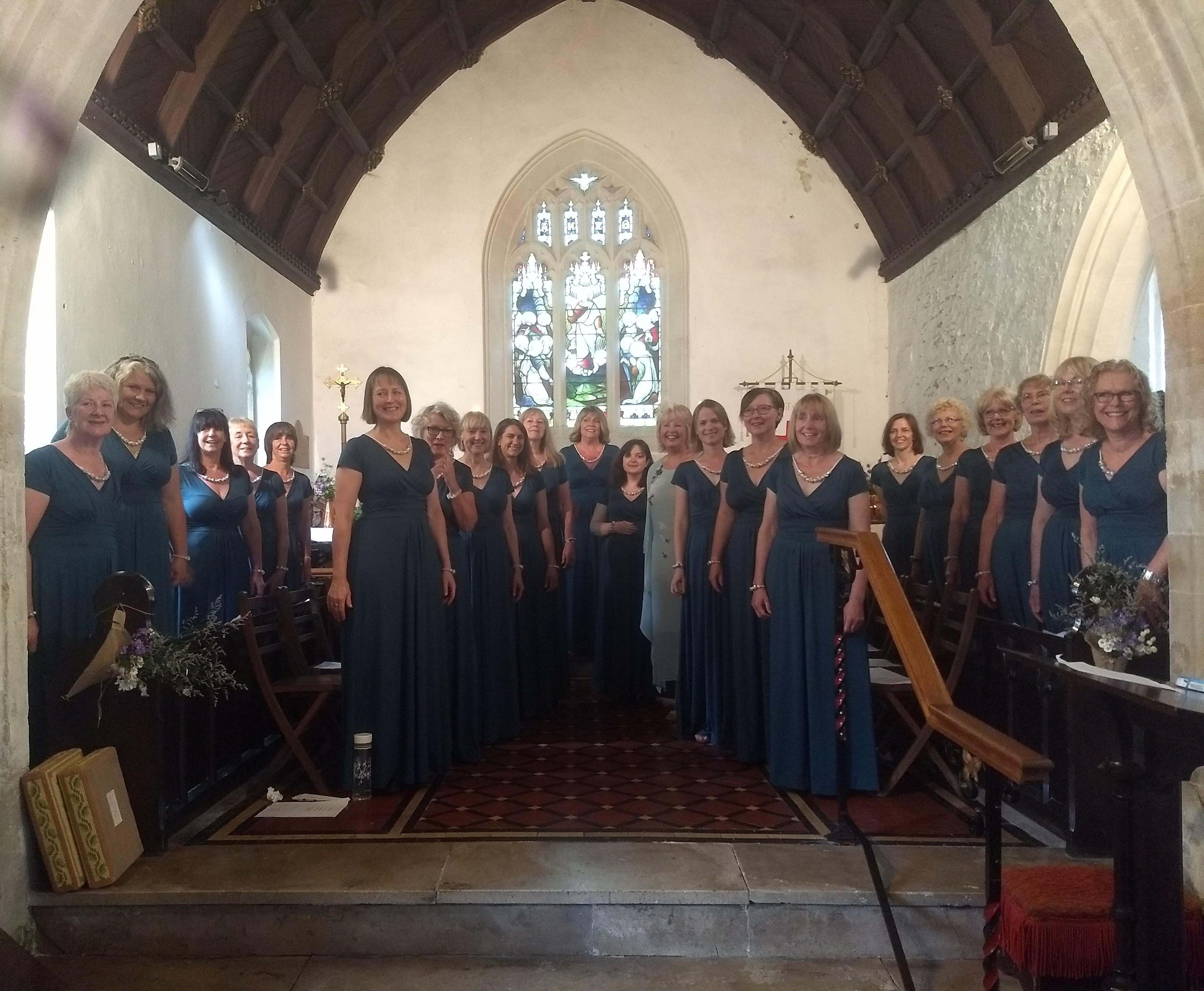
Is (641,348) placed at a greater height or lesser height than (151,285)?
greater

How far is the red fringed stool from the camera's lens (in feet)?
7.41

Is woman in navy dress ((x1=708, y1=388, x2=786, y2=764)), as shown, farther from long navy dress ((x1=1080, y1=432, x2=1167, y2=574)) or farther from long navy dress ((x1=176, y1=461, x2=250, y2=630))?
long navy dress ((x1=176, y1=461, x2=250, y2=630))

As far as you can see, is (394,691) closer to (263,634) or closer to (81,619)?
(263,634)

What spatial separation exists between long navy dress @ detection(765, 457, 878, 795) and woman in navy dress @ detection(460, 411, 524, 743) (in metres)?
1.47

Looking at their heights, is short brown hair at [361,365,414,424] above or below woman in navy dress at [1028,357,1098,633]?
→ above

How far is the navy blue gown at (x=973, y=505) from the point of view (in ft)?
17.5

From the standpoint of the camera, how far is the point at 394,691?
397 centimetres

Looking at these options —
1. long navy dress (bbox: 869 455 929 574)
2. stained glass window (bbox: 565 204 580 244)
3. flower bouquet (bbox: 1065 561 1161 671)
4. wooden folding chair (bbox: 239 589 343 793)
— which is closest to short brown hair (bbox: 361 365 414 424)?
wooden folding chair (bbox: 239 589 343 793)

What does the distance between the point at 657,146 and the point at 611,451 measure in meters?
5.49

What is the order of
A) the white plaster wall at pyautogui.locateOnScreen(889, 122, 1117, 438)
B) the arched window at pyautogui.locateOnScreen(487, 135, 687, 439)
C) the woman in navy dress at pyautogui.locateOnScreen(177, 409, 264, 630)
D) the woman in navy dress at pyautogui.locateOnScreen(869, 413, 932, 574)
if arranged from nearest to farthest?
the woman in navy dress at pyautogui.locateOnScreen(177, 409, 264, 630), the woman in navy dress at pyautogui.locateOnScreen(869, 413, 932, 574), the white plaster wall at pyautogui.locateOnScreen(889, 122, 1117, 438), the arched window at pyautogui.locateOnScreen(487, 135, 687, 439)

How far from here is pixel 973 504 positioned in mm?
5430

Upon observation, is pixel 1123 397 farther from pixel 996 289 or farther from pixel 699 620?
pixel 996 289

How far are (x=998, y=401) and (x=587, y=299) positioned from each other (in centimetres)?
697

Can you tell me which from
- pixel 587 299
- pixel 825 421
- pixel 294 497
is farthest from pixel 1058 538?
pixel 587 299
